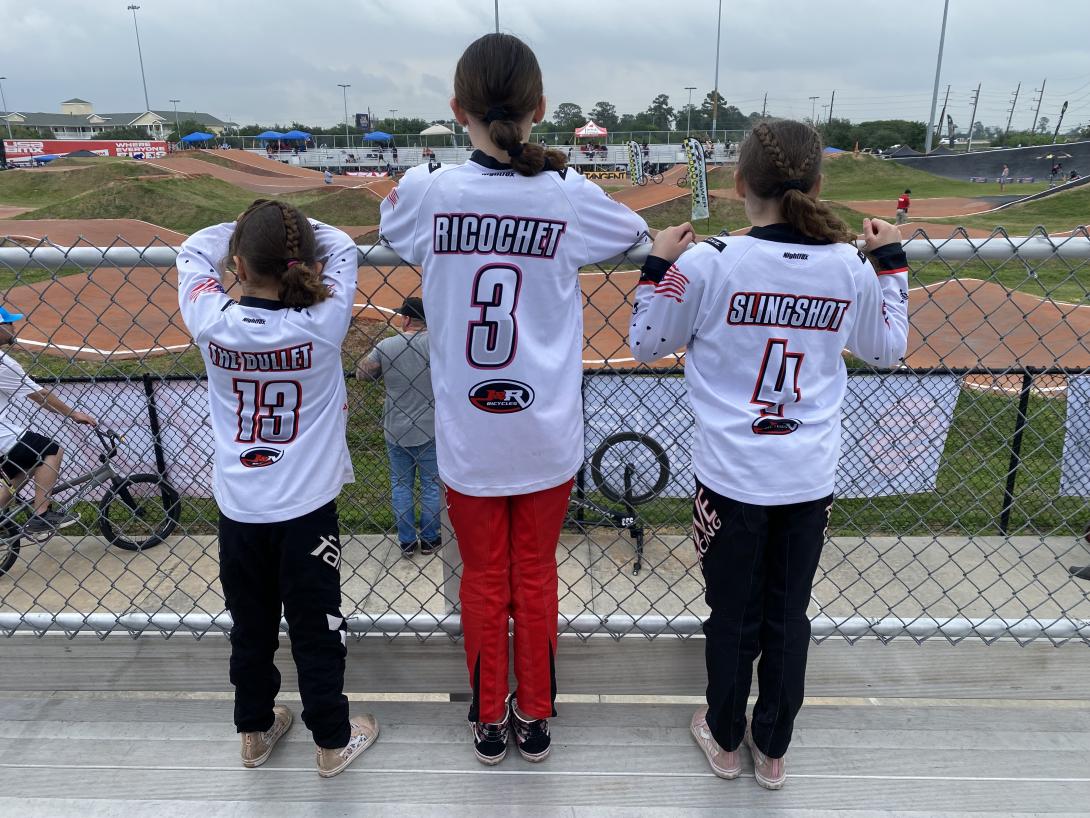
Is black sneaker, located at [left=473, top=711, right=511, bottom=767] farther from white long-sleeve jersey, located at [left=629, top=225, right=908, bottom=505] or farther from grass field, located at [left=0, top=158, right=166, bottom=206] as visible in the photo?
grass field, located at [left=0, top=158, right=166, bottom=206]

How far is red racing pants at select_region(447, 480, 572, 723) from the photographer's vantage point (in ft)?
6.37

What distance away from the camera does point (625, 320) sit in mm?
11469

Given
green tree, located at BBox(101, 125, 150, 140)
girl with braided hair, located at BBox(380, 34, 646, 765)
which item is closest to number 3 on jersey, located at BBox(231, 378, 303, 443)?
girl with braided hair, located at BBox(380, 34, 646, 765)

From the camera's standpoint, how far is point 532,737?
2.16 meters

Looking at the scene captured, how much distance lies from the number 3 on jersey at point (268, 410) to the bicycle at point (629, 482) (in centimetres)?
296

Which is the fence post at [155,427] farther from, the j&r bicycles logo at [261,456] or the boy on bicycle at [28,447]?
the j&r bicycles logo at [261,456]

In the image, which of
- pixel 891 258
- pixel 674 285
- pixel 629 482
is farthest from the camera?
pixel 629 482

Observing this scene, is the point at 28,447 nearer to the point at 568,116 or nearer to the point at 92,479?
the point at 92,479

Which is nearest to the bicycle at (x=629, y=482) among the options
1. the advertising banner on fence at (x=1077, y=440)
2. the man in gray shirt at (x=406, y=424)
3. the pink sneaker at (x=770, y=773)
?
the man in gray shirt at (x=406, y=424)

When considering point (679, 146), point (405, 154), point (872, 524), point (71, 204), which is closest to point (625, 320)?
point (872, 524)

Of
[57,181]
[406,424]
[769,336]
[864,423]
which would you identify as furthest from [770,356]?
[57,181]

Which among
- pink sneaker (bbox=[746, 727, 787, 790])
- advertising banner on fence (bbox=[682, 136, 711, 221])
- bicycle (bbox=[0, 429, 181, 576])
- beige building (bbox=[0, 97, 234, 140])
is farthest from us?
beige building (bbox=[0, 97, 234, 140])

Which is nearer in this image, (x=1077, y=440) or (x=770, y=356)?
(x=770, y=356)

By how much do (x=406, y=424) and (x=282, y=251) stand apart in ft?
8.85
